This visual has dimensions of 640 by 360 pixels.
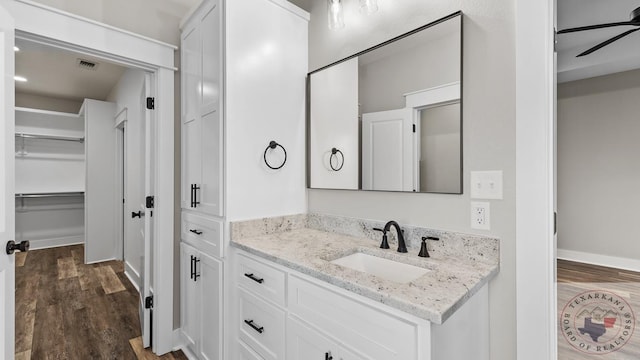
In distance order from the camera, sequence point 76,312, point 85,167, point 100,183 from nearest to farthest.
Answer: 1. point 76,312
2. point 85,167
3. point 100,183

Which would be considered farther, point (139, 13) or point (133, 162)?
point (133, 162)

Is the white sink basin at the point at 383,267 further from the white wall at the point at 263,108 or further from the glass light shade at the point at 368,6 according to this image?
the glass light shade at the point at 368,6

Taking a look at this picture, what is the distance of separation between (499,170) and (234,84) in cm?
142

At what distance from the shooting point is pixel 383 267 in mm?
1448

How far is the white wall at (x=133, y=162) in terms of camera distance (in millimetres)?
2981

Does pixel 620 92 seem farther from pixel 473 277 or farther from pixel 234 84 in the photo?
pixel 234 84

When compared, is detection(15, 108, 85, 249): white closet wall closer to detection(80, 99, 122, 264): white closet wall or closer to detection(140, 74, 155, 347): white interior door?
Answer: detection(80, 99, 122, 264): white closet wall

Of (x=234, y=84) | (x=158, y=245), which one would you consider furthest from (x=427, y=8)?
(x=158, y=245)

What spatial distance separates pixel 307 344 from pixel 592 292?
3.30 meters

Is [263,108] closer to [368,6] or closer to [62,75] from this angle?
[368,6]

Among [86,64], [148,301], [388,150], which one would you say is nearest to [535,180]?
[388,150]

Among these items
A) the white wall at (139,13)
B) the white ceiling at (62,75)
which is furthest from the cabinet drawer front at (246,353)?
the white ceiling at (62,75)

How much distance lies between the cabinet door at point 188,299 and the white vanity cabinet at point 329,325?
51cm

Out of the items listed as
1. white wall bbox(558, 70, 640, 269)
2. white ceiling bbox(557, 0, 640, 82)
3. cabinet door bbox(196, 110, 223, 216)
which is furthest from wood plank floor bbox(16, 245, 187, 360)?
white wall bbox(558, 70, 640, 269)
